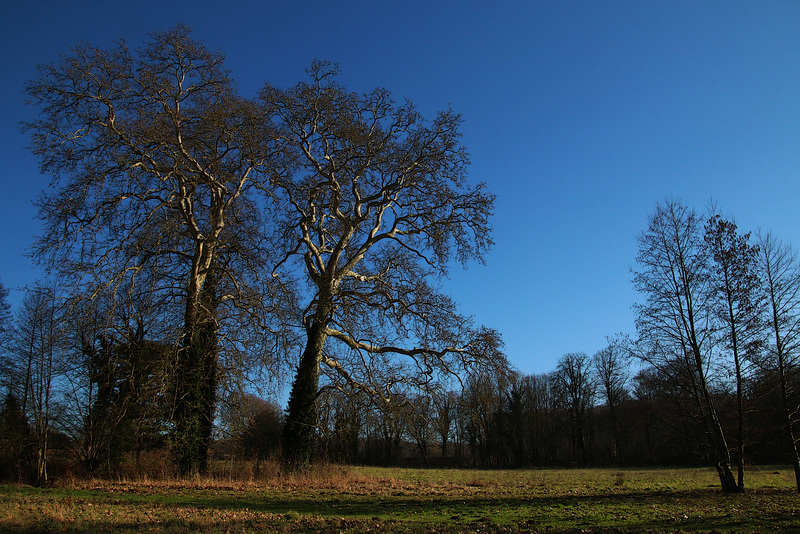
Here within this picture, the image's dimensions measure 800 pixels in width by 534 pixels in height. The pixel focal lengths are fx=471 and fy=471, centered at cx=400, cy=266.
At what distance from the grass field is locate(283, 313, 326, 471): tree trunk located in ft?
4.97

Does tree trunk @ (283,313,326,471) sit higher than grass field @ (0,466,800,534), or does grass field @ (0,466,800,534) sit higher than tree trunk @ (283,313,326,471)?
tree trunk @ (283,313,326,471)

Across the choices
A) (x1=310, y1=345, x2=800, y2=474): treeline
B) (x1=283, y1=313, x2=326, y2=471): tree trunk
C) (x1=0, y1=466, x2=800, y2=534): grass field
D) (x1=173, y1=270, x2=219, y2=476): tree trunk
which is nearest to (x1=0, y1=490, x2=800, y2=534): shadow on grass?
(x1=0, y1=466, x2=800, y2=534): grass field

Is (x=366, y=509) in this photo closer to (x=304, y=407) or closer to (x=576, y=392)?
(x=304, y=407)

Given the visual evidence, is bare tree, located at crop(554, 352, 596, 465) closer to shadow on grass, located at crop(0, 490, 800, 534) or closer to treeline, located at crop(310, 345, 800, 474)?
treeline, located at crop(310, 345, 800, 474)

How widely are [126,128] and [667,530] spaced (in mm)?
19414

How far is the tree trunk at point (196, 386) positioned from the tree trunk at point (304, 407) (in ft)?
9.62

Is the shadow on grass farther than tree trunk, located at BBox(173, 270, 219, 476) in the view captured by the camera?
No

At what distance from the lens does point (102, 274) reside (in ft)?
49.5

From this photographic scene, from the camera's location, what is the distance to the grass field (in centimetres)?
814

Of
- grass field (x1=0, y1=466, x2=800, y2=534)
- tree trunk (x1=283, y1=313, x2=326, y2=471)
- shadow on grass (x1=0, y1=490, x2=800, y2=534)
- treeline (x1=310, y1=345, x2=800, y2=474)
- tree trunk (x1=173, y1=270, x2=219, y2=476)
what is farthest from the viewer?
treeline (x1=310, y1=345, x2=800, y2=474)

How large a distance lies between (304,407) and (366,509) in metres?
8.09

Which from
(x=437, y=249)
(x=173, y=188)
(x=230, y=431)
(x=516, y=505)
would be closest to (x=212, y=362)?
(x=230, y=431)

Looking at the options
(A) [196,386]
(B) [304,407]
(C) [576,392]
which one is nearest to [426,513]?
(B) [304,407]

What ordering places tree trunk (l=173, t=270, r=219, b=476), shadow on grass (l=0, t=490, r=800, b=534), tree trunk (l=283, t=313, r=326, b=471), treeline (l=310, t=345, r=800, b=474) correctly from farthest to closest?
treeline (l=310, t=345, r=800, b=474)
tree trunk (l=283, t=313, r=326, b=471)
tree trunk (l=173, t=270, r=219, b=476)
shadow on grass (l=0, t=490, r=800, b=534)
